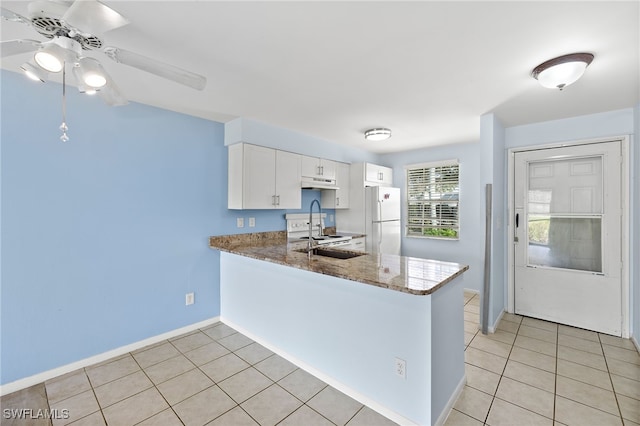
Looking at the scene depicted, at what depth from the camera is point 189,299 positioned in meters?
3.00

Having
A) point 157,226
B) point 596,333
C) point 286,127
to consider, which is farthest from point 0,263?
point 596,333

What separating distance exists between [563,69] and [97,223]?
3.76m

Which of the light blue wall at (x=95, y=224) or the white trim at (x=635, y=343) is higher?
the light blue wall at (x=95, y=224)

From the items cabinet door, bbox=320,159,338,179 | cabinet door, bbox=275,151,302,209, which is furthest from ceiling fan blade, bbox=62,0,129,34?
cabinet door, bbox=320,159,338,179

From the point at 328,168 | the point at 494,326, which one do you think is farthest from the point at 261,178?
the point at 494,326

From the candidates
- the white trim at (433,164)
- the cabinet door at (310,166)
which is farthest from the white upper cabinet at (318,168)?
the white trim at (433,164)

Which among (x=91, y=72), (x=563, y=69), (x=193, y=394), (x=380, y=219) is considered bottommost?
(x=193, y=394)

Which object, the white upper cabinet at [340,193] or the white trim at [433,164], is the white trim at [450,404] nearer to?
the white upper cabinet at [340,193]

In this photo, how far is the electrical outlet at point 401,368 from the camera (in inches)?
67.8

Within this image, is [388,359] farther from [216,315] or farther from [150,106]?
[150,106]

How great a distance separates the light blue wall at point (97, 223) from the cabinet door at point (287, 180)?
26.5 inches

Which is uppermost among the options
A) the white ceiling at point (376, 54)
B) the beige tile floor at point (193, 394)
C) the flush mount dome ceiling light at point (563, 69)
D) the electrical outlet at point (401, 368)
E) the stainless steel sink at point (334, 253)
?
the white ceiling at point (376, 54)

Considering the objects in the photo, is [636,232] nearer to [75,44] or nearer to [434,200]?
[434,200]

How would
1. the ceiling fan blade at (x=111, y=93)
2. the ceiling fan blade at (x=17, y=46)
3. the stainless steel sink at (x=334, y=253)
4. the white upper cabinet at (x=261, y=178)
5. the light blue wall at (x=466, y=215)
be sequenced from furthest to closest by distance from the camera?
the light blue wall at (x=466, y=215) → the white upper cabinet at (x=261, y=178) → the stainless steel sink at (x=334, y=253) → the ceiling fan blade at (x=111, y=93) → the ceiling fan blade at (x=17, y=46)
